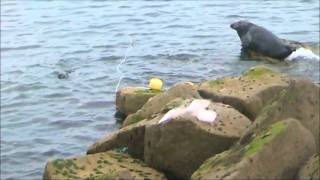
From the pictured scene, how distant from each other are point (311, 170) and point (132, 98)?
467 cm

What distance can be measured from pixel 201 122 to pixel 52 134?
3301 mm

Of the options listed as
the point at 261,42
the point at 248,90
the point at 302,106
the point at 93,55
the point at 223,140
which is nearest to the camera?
the point at 302,106

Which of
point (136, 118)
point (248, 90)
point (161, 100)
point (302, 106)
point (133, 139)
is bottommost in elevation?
point (136, 118)

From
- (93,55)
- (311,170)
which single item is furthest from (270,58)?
(311,170)

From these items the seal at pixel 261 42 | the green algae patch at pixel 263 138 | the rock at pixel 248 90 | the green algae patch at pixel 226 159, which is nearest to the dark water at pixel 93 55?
Result: the seal at pixel 261 42

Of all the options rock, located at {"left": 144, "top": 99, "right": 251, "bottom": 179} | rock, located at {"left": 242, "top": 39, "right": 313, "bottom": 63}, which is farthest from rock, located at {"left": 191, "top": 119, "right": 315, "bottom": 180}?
rock, located at {"left": 242, "top": 39, "right": 313, "bottom": 63}

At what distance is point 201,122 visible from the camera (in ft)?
21.3

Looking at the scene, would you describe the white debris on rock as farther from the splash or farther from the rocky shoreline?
the splash

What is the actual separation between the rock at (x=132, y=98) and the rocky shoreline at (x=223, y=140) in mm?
1027

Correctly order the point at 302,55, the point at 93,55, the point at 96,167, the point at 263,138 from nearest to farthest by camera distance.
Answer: the point at 263,138, the point at 96,167, the point at 302,55, the point at 93,55

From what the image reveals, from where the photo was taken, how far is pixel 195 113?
6.65m

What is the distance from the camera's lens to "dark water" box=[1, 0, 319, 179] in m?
9.16

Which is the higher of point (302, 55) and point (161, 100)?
point (161, 100)

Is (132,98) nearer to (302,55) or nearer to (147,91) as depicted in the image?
(147,91)
